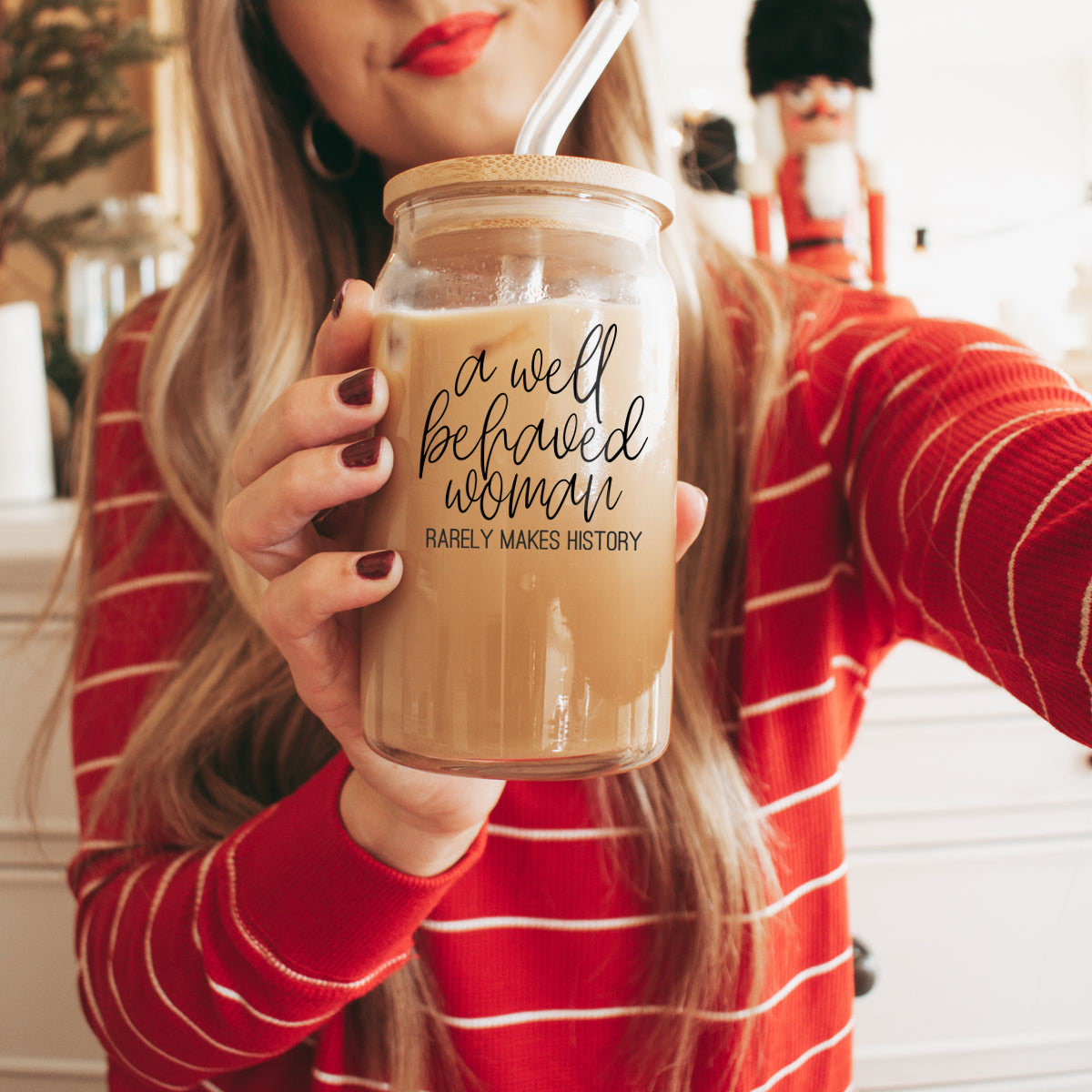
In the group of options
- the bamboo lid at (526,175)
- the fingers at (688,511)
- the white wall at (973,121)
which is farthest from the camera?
the white wall at (973,121)

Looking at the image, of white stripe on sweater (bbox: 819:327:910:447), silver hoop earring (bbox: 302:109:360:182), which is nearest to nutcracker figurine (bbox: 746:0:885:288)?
white stripe on sweater (bbox: 819:327:910:447)

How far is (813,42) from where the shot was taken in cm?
116

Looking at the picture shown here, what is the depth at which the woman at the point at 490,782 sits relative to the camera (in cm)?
62

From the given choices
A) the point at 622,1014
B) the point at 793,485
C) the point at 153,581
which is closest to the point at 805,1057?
the point at 622,1014

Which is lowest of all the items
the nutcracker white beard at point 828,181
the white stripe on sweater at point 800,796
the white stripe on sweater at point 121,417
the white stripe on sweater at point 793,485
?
the white stripe on sweater at point 800,796

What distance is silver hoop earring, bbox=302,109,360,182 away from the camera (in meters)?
0.93

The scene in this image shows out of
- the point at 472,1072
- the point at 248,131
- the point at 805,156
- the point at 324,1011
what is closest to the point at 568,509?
the point at 324,1011

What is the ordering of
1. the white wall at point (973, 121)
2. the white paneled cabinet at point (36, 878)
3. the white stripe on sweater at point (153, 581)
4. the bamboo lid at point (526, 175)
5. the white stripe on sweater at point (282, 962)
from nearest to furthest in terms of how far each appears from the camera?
the bamboo lid at point (526, 175) < the white stripe on sweater at point (282, 962) < the white stripe on sweater at point (153, 581) < the white paneled cabinet at point (36, 878) < the white wall at point (973, 121)

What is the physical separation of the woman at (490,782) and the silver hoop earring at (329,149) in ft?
0.17

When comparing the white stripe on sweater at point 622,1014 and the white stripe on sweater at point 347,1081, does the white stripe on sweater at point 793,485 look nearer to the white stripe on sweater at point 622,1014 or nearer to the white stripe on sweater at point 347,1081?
the white stripe on sweater at point 622,1014

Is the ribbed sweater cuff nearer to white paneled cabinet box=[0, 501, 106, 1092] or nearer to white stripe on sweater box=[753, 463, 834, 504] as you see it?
white stripe on sweater box=[753, 463, 834, 504]

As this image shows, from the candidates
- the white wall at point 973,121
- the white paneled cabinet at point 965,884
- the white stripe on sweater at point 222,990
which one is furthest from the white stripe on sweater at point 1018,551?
the white wall at point 973,121

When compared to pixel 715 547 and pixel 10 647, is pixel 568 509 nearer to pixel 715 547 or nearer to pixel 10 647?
pixel 715 547

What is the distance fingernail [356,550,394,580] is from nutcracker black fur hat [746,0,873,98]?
3.37 feet
